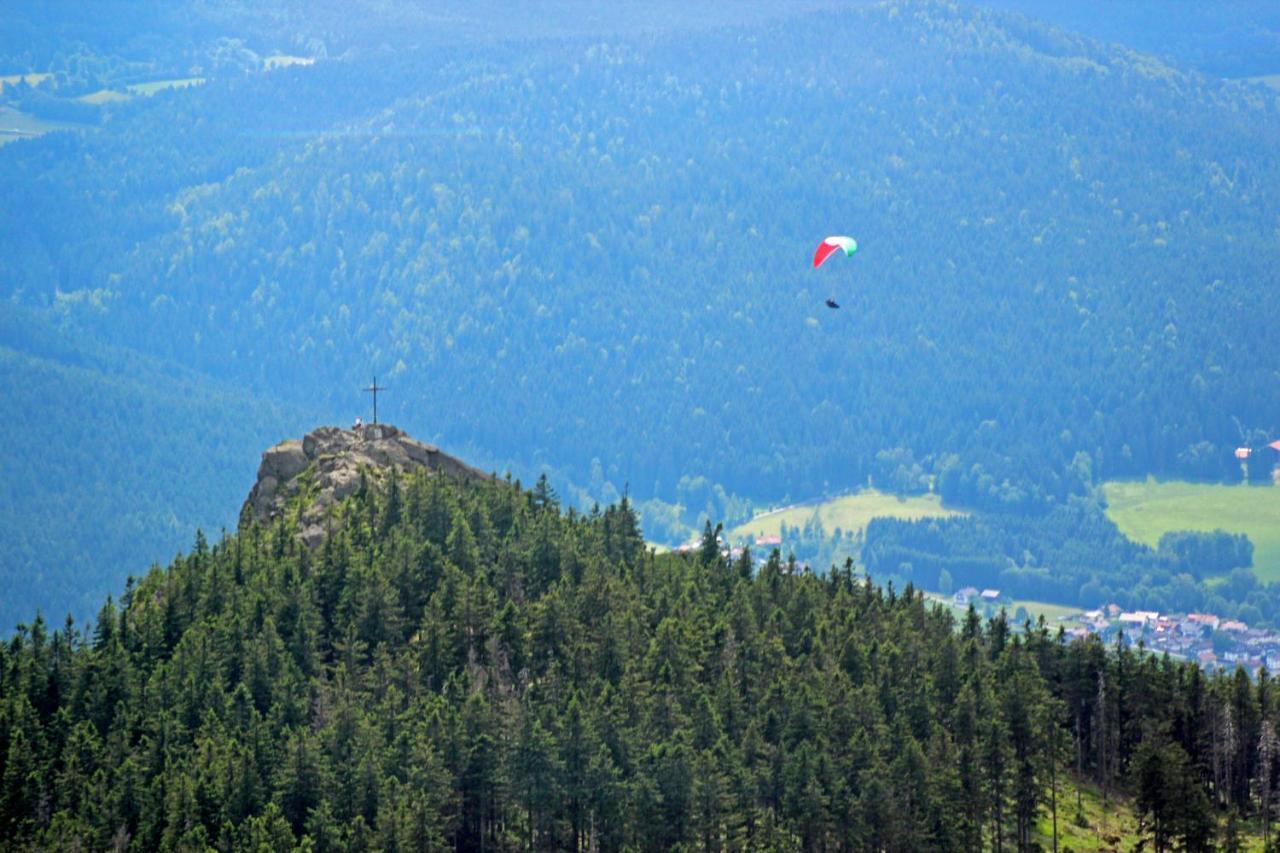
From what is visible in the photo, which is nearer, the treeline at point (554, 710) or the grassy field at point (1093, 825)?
the treeline at point (554, 710)

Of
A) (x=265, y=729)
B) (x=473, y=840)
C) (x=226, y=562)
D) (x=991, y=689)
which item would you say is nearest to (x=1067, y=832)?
(x=991, y=689)

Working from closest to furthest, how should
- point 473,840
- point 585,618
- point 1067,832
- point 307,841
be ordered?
point 307,841
point 473,840
point 1067,832
point 585,618

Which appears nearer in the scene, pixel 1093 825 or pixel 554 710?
pixel 554 710

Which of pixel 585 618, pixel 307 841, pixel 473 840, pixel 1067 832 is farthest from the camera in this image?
pixel 585 618

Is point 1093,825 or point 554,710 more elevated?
point 554,710

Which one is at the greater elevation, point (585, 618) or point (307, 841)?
point (585, 618)

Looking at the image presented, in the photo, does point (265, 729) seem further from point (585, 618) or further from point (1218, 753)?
point (1218, 753)

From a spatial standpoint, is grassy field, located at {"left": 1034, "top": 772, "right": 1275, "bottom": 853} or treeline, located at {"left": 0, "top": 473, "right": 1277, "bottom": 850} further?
grassy field, located at {"left": 1034, "top": 772, "right": 1275, "bottom": 853}

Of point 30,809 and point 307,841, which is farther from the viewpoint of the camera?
point 30,809
